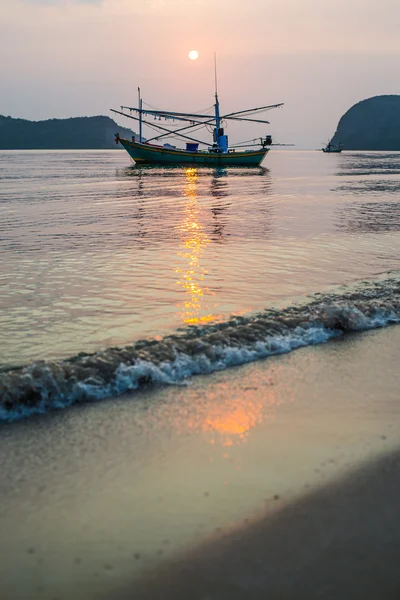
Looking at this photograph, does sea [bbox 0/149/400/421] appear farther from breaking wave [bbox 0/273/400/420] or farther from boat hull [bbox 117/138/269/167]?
boat hull [bbox 117/138/269/167]

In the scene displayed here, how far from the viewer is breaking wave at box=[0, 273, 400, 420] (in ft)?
15.0

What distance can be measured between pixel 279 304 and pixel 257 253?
4518mm

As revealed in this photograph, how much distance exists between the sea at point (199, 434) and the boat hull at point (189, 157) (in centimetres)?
7028

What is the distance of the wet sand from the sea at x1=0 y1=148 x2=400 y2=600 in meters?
0.01

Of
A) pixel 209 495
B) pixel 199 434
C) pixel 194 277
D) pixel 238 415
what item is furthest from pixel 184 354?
pixel 194 277

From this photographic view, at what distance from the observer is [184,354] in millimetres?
5402

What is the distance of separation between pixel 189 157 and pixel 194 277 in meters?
70.9

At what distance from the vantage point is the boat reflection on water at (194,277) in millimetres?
6891

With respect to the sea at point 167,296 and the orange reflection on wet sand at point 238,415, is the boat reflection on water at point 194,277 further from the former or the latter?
the orange reflection on wet sand at point 238,415

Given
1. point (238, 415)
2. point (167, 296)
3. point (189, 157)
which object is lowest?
point (238, 415)

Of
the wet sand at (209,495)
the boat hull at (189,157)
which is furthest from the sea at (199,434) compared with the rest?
the boat hull at (189,157)

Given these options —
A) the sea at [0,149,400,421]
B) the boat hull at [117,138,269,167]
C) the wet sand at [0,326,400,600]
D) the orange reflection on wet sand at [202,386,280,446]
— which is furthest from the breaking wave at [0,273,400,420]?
the boat hull at [117,138,269,167]

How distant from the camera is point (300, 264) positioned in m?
10.5

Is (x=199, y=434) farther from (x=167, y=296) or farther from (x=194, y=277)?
(x=194, y=277)
